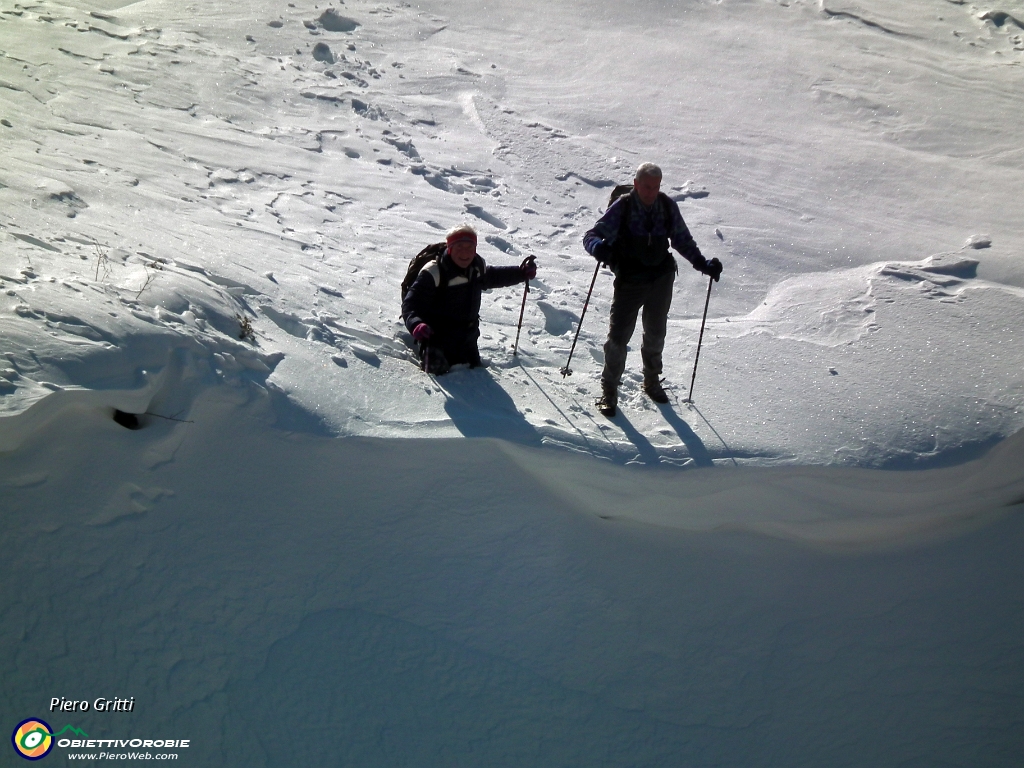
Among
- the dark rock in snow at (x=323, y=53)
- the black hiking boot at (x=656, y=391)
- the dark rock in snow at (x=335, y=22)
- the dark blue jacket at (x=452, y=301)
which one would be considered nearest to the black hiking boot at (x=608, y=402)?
the black hiking boot at (x=656, y=391)

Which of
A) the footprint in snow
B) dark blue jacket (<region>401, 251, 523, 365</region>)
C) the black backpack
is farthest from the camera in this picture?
the footprint in snow

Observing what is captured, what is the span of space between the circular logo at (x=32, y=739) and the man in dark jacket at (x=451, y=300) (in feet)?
9.01

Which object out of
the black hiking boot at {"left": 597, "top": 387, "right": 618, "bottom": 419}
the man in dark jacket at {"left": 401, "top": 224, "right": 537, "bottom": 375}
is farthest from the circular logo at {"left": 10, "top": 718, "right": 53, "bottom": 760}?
the black hiking boot at {"left": 597, "top": 387, "right": 618, "bottom": 419}

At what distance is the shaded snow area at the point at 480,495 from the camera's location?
13.2 feet

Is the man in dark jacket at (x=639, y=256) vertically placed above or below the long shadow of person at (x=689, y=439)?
above

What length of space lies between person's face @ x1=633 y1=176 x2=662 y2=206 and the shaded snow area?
1.35 metres

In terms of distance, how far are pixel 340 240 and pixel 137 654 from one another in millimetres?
4313

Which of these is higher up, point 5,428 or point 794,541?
point 5,428

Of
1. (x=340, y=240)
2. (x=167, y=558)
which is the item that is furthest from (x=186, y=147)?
(x=167, y=558)

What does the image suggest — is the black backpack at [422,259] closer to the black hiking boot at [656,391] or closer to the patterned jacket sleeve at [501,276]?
the patterned jacket sleeve at [501,276]

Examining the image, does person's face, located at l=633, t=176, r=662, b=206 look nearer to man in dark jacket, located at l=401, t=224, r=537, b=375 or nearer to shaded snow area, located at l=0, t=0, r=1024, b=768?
A: man in dark jacket, located at l=401, t=224, r=537, b=375

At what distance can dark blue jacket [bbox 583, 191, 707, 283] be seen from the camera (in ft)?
16.2

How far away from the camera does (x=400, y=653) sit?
4.22m

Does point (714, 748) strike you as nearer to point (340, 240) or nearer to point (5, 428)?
point (5, 428)
